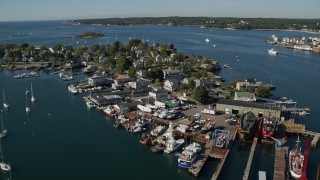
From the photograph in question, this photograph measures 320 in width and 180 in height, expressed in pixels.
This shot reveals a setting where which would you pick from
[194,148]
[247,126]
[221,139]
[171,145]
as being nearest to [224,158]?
[194,148]

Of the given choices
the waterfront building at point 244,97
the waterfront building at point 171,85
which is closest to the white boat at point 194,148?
the waterfront building at point 244,97

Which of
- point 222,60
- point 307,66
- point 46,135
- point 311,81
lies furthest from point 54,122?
point 307,66

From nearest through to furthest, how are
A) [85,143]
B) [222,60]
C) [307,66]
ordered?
[85,143], [307,66], [222,60]

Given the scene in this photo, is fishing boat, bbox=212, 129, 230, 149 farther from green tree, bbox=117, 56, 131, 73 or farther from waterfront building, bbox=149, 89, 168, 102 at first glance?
green tree, bbox=117, 56, 131, 73

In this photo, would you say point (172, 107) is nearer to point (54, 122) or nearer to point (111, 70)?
point (54, 122)

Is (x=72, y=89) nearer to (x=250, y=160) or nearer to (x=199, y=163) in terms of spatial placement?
(x=199, y=163)
